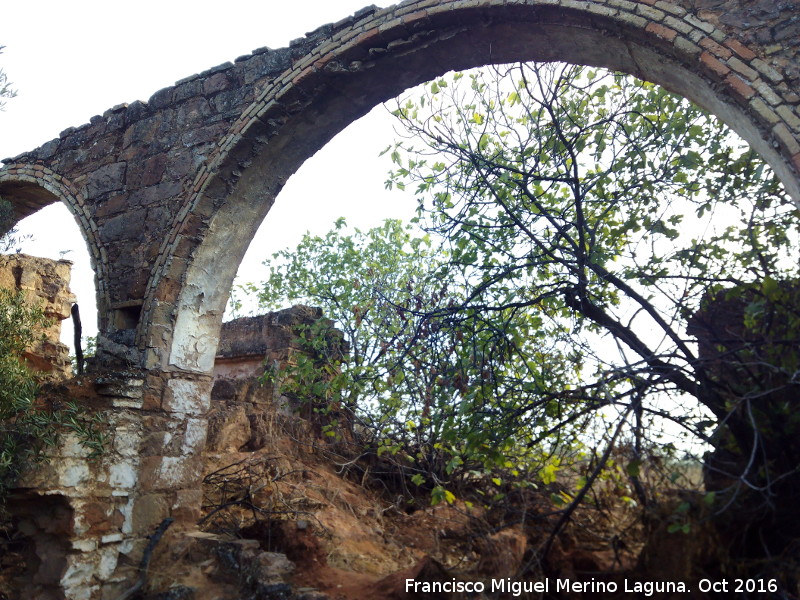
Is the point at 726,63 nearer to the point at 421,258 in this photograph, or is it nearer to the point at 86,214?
the point at 86,214

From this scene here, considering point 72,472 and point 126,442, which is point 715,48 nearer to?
point 126,442

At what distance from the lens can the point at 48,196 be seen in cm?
625

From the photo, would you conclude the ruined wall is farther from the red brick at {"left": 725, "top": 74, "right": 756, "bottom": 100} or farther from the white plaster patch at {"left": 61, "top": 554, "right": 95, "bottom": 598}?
the red brick at {"left": 725, "top": 74, "right": 756, "bottom": 100}

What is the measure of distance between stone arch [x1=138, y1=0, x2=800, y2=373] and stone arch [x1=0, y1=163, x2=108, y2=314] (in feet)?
2.18

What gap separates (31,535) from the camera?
433cm

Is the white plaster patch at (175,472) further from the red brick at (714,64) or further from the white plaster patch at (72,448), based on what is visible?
the red brick at (714,64)

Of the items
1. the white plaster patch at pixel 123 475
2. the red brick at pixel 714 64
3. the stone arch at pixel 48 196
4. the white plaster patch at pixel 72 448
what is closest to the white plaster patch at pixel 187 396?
the white plaster patch at pixel 123 475

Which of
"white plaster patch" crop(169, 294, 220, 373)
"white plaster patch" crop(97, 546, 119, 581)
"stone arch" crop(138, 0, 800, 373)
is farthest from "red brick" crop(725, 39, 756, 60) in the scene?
"white plaster patch" crop(97, 546, 119, 581)

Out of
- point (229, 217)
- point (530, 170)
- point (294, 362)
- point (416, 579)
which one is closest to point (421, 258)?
point (294, 362)

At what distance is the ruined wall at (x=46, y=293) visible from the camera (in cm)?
632

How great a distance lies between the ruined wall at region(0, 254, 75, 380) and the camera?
6320 millimetres

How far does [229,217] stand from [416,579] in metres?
2.89

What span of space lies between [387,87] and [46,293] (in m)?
4.14

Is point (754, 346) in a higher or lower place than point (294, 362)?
lower
